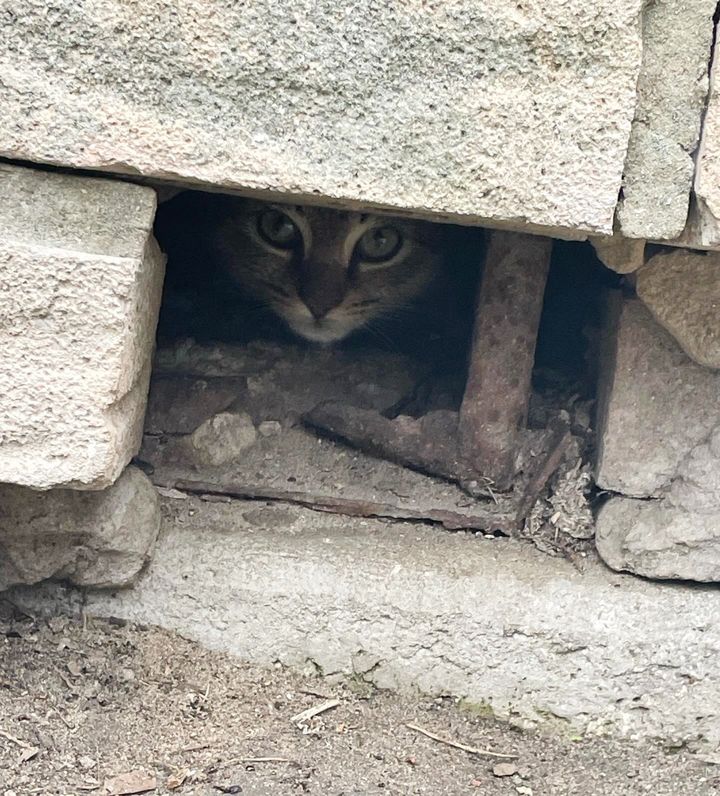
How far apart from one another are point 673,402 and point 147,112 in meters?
1.02

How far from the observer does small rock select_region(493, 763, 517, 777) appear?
1.68 m

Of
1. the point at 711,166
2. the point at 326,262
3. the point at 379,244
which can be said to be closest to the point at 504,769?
the point at 711,166

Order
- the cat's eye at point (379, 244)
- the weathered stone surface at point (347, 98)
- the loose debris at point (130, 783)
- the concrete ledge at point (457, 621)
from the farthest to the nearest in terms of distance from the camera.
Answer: the cat's eye at point (379, 244) < the concrete ledge at point (457, 621) < the loose debris at point (130, 783) < the weathered stone surface at point (347, 98)

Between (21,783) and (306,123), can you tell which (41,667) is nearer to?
(21,783)

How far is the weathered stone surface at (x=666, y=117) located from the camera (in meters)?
1.52

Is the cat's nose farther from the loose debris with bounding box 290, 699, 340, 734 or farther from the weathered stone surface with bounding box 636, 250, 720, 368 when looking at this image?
the loose debris with bounding box 290, 699, 340, 734

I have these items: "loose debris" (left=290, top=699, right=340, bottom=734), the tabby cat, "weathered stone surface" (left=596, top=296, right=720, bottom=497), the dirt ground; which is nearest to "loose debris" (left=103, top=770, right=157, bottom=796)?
the dirt ground

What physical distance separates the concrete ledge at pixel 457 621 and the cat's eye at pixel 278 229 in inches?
28.9

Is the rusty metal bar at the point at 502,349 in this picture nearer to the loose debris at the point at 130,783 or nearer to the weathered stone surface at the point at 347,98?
the weathered stone surface at the point at 347,98

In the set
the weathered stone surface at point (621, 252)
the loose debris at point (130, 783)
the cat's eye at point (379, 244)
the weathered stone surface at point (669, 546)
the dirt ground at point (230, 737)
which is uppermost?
the weathered stone surface at point (621, 252)

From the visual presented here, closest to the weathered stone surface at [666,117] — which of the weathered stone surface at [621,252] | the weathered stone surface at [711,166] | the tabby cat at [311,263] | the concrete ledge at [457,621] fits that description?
the weathered stone surface at [711,166]

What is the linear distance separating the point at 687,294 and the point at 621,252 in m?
0.16

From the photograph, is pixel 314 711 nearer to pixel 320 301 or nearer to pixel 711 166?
pixel 320 301

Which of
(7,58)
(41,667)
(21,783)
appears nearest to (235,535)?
(41,667)
